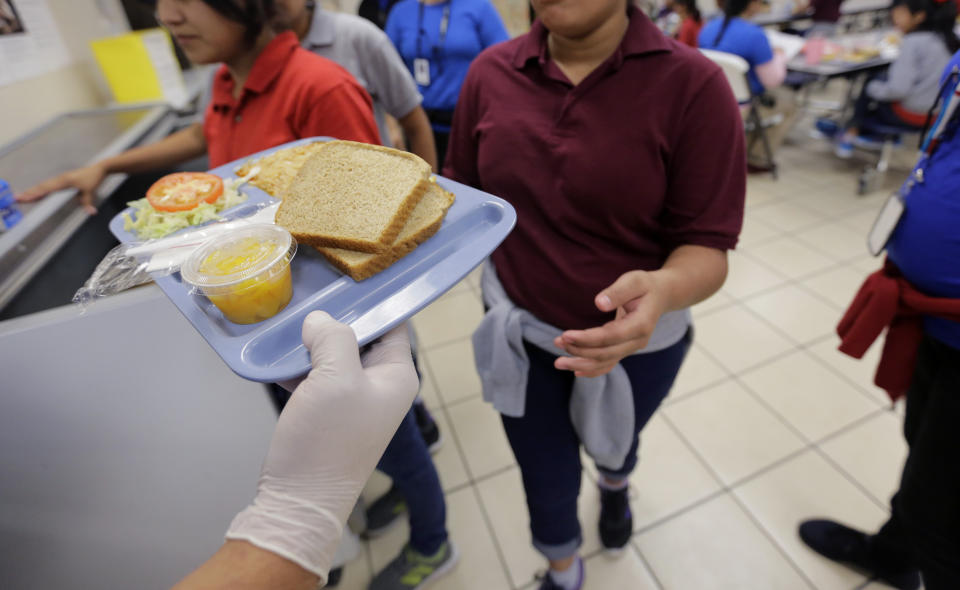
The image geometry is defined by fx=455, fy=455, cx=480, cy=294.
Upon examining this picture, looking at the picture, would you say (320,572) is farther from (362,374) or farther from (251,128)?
(251,128)

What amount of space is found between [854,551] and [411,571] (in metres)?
1.53

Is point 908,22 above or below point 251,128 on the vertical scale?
below

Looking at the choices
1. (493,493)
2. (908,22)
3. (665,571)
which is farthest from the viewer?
(908,22)

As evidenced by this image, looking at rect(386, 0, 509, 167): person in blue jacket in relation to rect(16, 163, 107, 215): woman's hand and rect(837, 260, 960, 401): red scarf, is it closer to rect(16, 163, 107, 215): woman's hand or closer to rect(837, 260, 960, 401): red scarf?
rect(16, 163, 107, 215): woman's hand

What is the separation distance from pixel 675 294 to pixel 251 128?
3.58 feet

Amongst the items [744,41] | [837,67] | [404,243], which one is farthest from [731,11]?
[404,243]

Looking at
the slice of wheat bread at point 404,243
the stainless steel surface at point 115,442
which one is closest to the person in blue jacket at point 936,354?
the slice of wheat bread at point 404,243

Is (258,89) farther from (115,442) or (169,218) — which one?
(115,442)

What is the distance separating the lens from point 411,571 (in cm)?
162

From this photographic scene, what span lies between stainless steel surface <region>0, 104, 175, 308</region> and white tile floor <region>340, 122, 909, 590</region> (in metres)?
1.37

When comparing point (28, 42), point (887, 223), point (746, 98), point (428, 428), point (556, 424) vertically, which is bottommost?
point (428, 428)

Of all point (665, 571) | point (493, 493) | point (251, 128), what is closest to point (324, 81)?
point (251, 128)

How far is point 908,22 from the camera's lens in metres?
3.19

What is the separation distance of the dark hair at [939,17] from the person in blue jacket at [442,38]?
2.96 meters
